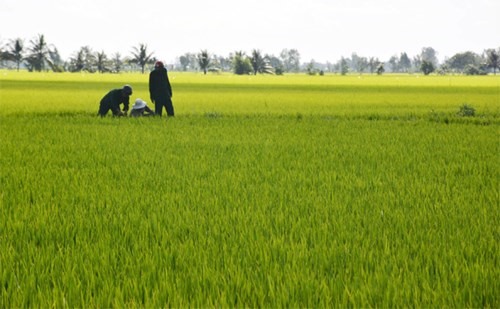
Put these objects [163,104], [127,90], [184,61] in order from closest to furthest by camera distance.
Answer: [127,90], [163,104], [184,61]

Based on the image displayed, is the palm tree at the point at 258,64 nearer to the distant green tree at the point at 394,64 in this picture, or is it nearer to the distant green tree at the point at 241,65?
the distant green tree at the point at 241,65

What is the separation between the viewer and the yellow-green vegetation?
7.88 ft

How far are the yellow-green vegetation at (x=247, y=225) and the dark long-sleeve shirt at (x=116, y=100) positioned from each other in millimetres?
2856

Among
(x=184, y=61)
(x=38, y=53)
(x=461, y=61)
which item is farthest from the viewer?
(x=184, y=61)

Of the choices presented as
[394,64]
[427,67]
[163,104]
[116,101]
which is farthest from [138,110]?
[394,64]

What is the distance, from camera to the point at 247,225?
3529mm

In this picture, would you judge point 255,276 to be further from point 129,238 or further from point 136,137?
point 136,137

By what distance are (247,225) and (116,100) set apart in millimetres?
8159

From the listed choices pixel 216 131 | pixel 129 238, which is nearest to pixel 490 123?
pixel 216 131

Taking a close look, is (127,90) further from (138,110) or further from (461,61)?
(461,61)

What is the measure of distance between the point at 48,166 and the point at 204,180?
192cm

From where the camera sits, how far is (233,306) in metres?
2.23

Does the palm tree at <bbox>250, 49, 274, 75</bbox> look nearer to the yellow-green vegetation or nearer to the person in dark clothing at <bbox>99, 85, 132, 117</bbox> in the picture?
the person in dark clothing at <bbox>99, 85, 132, 117</bbox>

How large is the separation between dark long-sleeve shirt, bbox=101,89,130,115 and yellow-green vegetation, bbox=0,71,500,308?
9.37ft
